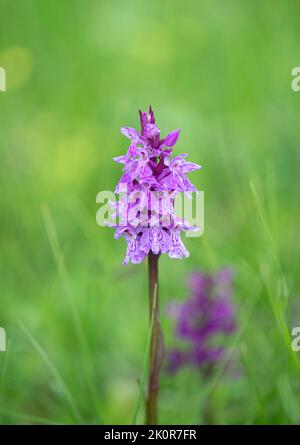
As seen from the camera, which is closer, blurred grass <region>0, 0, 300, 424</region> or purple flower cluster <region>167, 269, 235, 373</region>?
blurred grass <region>0, 0, 300, 424</region>

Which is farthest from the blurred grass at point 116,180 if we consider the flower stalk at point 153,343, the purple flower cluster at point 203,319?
the flower stalk at point 153,343

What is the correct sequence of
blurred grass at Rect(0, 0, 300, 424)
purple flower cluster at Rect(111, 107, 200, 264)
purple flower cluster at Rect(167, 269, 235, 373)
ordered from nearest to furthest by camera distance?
purple flower cluster at Rect(111, 107, 200, 264), blurred grass at Rect(0, 0, 300, 424), purple flower cluster at Rect(167, 269, 235, 373)

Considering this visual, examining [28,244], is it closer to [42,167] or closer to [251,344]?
[42,167]

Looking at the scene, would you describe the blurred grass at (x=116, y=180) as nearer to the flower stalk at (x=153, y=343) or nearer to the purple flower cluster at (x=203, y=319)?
the purple flower cluster at (x=203, y=319)

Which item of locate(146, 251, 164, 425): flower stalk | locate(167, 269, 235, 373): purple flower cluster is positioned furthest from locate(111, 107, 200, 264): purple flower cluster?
locate(167, 269, 235, 373): purple flower cluster

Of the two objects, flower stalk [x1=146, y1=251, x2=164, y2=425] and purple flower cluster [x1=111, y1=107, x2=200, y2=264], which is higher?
purple flower cluster [x1=111, y1=107, x2=200, y2=264]

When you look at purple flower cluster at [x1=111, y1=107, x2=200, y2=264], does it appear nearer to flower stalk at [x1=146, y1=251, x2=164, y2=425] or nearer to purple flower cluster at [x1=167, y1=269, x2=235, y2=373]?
flower stalk at [x1=146, y1=251, x2=164, y2=425]
